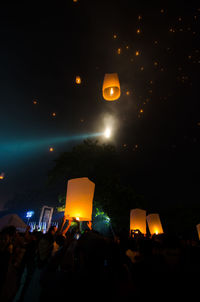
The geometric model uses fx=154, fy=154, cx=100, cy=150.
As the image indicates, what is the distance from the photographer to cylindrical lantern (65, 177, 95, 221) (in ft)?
15.5

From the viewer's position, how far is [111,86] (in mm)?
5184

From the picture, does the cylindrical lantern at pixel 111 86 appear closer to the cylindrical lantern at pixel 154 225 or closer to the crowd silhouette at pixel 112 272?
the crowd silhouette at pixel 112 272

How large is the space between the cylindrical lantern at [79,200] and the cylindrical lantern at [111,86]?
315 cm

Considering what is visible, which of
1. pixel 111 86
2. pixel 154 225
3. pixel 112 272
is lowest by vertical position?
pixel 112 272

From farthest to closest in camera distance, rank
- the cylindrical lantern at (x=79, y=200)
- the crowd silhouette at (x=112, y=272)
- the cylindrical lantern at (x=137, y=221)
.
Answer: the cylindrical lantern at (x=137, y=221) < the cylindrical lantern at (x=79, y=200) < the crowd silhouette at (x=112, y=272)

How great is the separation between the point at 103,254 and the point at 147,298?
0.86 m

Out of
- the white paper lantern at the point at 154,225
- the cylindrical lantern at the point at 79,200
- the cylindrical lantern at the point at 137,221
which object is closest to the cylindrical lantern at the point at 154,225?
the white paper lantern at the point at 154,225

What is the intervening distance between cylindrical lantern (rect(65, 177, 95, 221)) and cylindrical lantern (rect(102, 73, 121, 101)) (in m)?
3.15

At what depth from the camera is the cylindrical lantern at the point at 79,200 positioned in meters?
4.73

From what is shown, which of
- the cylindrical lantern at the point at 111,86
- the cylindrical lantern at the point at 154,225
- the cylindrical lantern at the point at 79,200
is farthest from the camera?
the cylindrical lantern at the point at 154,225

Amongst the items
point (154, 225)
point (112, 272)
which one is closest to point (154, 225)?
point (154, 225)

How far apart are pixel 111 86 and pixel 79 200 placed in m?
3.89

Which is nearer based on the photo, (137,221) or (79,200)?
(79,200)

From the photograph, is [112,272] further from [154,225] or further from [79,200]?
[154,225]
